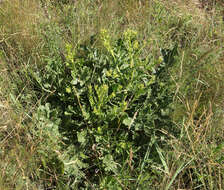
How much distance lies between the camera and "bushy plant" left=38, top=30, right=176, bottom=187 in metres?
2.15

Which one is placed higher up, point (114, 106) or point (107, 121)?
point (114, 106)

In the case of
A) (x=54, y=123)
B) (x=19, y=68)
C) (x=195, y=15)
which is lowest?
(x=54, y=123)

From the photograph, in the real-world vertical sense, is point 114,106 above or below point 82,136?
above

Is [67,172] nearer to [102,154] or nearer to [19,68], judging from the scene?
[102,154]

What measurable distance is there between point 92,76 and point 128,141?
0.63 m

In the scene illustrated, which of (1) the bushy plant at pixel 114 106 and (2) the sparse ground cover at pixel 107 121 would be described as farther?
(1) the bushy plant at pixel 114 106

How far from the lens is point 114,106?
218 cm

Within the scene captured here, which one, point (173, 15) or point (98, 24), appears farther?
point (173, 15)

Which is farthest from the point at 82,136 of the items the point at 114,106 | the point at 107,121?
the point at 114,106

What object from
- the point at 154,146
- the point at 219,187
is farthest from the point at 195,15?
the point at 219,187

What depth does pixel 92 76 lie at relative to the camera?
2.25 meters

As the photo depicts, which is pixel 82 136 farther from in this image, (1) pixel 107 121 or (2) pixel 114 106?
(2) pixel 114 106

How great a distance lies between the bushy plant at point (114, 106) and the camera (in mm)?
2148

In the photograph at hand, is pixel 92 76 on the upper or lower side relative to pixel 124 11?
lower
